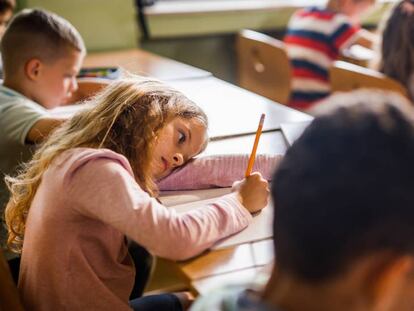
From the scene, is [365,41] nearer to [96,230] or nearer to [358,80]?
[358,80]

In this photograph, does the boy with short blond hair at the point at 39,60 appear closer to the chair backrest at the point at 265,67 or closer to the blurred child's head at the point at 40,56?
the blurred child's head at the point at 40,56

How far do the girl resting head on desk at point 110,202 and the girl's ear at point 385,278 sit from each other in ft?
1.44

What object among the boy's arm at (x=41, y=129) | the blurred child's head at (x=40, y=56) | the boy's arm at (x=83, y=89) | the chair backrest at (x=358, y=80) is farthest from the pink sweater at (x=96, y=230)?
the chair backrest at (x=358, y=80)

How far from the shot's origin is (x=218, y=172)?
135 centimetres

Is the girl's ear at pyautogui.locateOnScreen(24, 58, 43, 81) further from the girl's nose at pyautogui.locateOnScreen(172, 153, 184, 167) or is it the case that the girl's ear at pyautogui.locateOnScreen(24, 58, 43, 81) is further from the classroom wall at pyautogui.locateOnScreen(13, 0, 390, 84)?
the classroom wall at pyautogui.locateOnScreen(13, 0, 390, 84)

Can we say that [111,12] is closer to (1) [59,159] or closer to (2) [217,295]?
(1) [59,159]

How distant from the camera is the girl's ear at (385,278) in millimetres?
614

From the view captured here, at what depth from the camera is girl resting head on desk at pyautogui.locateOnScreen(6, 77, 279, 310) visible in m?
1.03

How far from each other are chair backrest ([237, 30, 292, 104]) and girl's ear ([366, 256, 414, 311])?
202 cm

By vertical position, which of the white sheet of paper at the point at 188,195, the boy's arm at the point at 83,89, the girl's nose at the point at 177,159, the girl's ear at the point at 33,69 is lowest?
the boy's arm at the point at 83,89

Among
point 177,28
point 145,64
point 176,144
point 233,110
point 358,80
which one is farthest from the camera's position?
point 177,28

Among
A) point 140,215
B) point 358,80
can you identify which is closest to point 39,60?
point 140,215

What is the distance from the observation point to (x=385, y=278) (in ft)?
2.03

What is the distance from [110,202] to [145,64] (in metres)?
1.75
